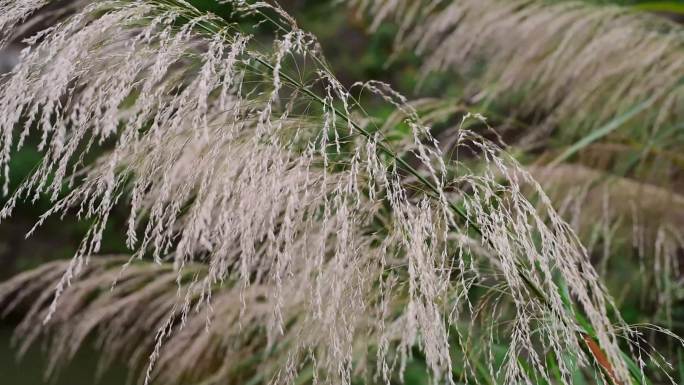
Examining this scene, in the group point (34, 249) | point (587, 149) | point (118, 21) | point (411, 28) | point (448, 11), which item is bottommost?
point (34, 249)

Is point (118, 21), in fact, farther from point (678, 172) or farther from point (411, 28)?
point (411, 28)

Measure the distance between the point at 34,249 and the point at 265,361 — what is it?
2.39 metres

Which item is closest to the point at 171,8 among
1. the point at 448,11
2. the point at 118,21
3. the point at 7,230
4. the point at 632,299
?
the point at 118,21

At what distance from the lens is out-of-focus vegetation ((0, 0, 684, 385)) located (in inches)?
63.1

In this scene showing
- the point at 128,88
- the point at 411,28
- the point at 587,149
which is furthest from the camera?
the point at 411,28

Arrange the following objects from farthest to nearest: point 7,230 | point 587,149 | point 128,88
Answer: point 7,230, point 587,149, point 128,88

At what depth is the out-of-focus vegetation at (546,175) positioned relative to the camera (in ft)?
5.26

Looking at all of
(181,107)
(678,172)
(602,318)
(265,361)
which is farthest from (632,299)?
(181,107)

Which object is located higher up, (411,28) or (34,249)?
(411,28)

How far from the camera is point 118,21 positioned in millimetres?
788

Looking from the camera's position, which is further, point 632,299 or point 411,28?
point 411,28

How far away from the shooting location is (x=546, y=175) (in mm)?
1588

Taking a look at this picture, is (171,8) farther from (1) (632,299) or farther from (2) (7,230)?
(2) (7,230)

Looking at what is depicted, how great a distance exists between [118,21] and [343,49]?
112 inches
